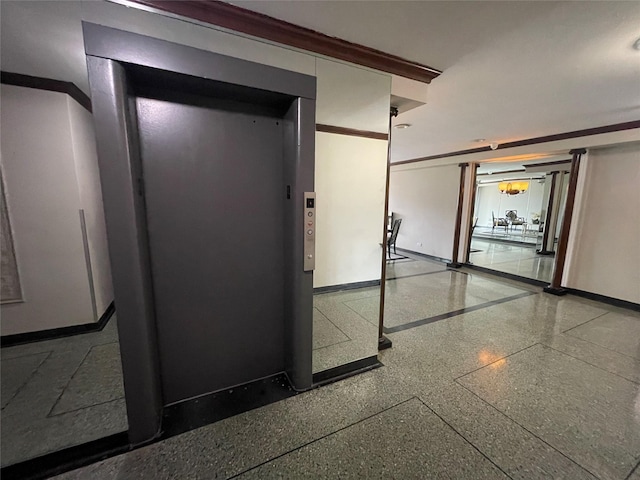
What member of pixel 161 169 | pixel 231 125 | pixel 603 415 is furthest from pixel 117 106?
pixel 603 415

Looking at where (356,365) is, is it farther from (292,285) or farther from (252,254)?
(252,254)

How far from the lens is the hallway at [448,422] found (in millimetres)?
Result: 1345

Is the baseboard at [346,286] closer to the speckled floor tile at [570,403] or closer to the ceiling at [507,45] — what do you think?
the speckled floor tile at [570,403]

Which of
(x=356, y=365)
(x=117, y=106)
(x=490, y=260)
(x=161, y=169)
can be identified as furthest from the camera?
(x=490, y=260)

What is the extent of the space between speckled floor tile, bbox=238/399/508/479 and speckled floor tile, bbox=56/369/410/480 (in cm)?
7

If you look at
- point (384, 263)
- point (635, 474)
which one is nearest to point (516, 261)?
point (384, 263)

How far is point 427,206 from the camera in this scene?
6.31 m

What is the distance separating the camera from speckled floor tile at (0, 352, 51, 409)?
5.65ft

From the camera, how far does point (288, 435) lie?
1.53 meters

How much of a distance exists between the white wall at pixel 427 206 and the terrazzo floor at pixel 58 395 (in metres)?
6.09

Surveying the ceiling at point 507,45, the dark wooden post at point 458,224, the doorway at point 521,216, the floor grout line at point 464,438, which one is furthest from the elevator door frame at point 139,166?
the doorway at point 521,216

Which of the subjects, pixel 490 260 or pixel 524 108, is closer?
pixel 524 108

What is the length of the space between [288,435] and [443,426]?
98 centimetres

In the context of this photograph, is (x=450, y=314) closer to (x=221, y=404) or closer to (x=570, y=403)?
(x=570, y=403)
